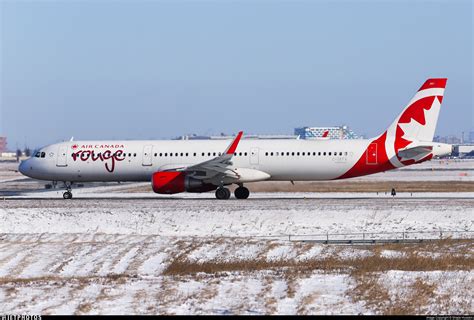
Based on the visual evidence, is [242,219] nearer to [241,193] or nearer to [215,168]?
[215,168]

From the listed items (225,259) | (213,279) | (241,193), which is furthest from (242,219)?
(213,279)

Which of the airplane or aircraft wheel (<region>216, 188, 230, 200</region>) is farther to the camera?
aircraft wheel (<region>216, 188, 230, 200</region>)

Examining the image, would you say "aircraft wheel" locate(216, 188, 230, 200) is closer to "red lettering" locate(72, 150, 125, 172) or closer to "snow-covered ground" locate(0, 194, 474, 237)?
"snow-covered ground" locate(0, 194, 474, 237)

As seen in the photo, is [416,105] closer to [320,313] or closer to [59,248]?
[59,248]

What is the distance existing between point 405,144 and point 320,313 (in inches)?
1051

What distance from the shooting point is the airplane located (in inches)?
1578

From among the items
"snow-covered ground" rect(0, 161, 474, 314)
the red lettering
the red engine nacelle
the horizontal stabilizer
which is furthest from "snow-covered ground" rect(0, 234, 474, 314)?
the red lettering

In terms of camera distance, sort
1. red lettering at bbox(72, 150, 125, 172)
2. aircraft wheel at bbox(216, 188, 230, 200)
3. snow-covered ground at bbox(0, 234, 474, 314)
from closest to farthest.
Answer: snow-covered ground at bbox(0, 234, 474, 314)
aircraft wheel at bbox(216, 188, 230, 200)
red lettering at bbox(72, 150, 125, 172)

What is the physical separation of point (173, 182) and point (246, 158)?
14.1 ft

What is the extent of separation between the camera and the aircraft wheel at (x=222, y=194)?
41.4 meters

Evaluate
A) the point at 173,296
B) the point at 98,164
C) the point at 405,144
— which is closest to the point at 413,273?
the point at 173,296

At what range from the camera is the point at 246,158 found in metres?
41.8

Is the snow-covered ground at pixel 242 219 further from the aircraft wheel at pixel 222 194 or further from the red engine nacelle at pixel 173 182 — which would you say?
the aircraft wheel at pixel 222 194

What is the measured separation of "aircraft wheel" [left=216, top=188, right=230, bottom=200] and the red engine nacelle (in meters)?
1.52
